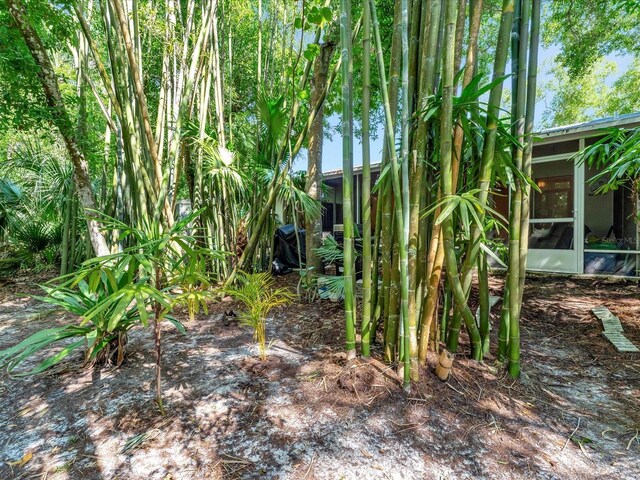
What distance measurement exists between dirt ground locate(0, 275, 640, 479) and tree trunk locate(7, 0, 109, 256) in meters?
0.91

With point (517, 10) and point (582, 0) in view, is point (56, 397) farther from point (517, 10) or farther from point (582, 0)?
point (582, 0)

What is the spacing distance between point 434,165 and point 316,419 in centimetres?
137

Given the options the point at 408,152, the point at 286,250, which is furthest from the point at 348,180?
the point at 286,250

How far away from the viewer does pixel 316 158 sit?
3.76 m

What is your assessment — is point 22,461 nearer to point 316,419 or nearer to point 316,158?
point 316,419

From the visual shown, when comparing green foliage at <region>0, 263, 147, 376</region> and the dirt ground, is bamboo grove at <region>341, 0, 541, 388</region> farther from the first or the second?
green foliage at <region>0, 263, 147, 376</region>

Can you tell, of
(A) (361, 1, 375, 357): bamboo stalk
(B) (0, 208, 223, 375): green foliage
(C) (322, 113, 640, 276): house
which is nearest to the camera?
(B) (0, 208, 223, 375): green foliage

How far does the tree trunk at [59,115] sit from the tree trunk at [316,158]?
6.45 feet

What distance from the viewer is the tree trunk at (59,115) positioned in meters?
2.23

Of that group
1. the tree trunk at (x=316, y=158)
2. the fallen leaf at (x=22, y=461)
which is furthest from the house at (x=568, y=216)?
the fallen leaf at (x=22, y=461)

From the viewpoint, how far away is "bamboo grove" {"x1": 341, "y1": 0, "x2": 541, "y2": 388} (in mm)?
1531

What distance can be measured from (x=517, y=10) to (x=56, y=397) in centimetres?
312

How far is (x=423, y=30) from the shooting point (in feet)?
5.34

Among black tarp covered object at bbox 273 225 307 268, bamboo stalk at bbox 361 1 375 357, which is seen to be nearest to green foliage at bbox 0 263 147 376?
bamboo stalk at bbox 361 1 375 357
